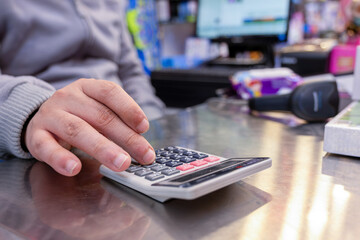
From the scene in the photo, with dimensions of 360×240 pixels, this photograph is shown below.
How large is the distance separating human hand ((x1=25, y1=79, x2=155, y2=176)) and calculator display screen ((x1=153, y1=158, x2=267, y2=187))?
69 millimetres

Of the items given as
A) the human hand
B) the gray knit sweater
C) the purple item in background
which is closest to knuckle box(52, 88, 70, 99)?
the human hand

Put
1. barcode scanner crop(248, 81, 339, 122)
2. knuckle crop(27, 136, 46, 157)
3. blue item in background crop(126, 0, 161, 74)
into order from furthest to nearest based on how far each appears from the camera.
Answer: blue item in background crop(126, 0, 161, 74) → barcode scanner crop(248, 81, 339, 122) → knuckle crop(27, 136, 46, 157)

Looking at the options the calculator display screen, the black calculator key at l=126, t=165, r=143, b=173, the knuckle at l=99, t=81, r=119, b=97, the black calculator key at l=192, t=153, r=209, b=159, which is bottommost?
the black calculator key at l=126, t=165, r=143, b=173

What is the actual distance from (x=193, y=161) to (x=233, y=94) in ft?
2.04

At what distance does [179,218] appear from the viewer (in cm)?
27

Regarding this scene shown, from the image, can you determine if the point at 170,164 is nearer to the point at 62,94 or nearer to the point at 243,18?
the point at 62,94

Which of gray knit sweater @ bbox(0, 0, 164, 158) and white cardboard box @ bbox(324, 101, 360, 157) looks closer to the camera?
white cardboard box @ bbox(324, 101, 360, 157)

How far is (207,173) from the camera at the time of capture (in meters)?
0.30

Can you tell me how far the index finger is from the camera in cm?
37

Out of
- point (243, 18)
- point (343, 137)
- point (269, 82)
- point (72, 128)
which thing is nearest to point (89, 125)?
point (72, 128)

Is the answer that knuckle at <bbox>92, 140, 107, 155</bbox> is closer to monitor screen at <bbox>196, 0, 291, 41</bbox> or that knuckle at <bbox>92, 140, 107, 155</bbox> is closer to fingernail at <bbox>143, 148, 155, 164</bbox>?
fingernail at <bbox>143, 148, 155, 164</bbox>

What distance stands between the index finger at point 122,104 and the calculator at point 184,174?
43mm

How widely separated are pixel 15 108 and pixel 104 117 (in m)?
0.13

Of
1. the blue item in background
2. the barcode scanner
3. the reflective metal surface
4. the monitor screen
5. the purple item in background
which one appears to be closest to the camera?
the reflective metal surface
